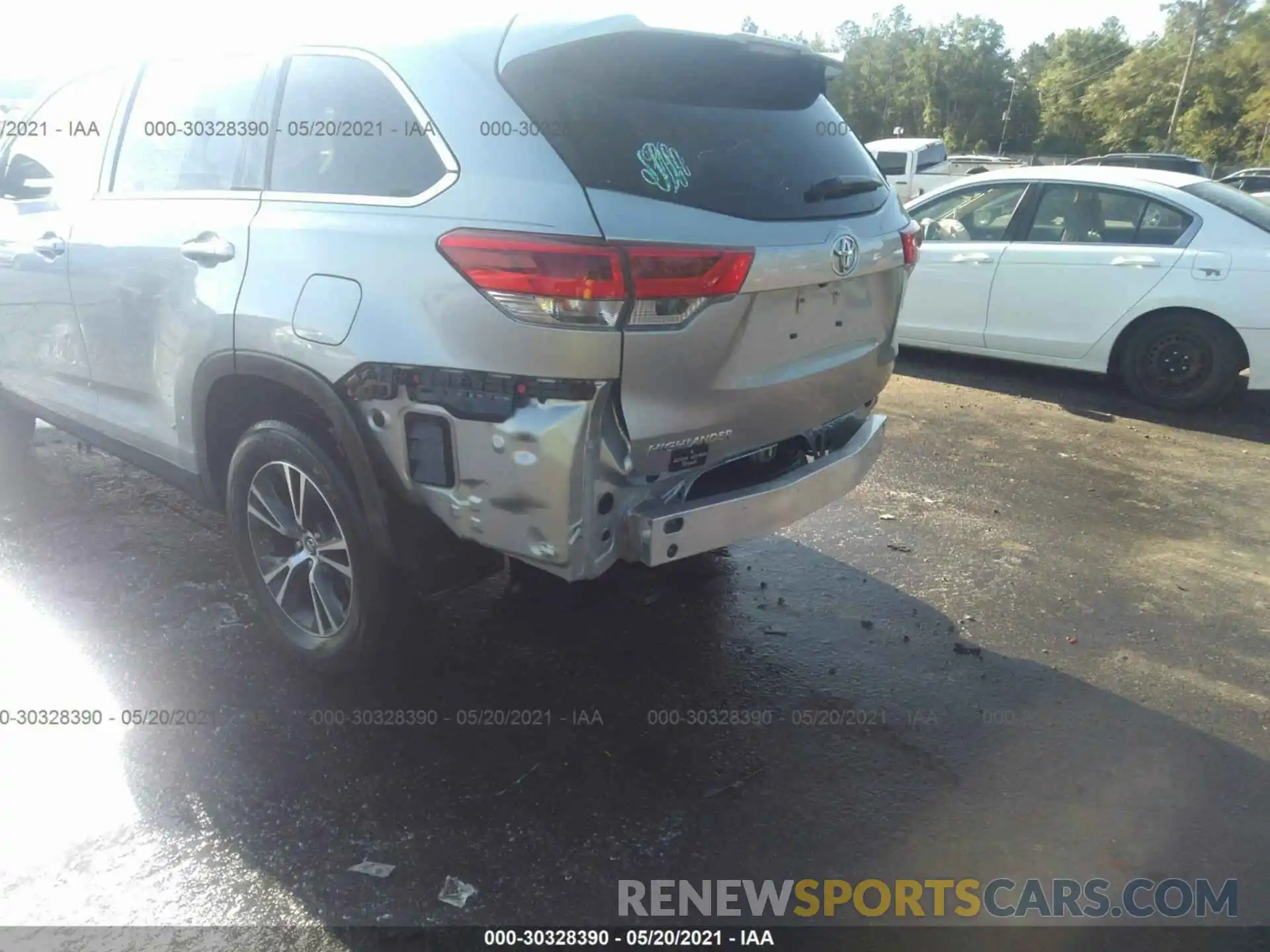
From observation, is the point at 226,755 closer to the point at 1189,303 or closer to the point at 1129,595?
the point at 1129,595

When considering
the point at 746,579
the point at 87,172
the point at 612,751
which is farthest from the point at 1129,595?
the point at 87,172

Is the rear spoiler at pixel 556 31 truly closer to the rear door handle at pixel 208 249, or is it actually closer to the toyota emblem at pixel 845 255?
the toyota emblem at pixel 845 255

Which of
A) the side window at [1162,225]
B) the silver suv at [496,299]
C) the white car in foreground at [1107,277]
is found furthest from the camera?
the side window at [1162,225]

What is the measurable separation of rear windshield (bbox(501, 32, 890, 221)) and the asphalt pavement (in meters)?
1.58

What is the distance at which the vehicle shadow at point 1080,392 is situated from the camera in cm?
651

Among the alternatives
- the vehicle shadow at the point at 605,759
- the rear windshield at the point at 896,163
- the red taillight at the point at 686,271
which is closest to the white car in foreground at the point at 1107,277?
the vehicle shadow at the point at 605,759

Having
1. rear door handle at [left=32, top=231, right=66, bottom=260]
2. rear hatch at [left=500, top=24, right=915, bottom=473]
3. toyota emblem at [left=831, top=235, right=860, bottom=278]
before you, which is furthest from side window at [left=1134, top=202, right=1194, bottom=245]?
rear door handle at [left=32, top=231, right=66, bottom=260]

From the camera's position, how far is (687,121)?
275 centimetres

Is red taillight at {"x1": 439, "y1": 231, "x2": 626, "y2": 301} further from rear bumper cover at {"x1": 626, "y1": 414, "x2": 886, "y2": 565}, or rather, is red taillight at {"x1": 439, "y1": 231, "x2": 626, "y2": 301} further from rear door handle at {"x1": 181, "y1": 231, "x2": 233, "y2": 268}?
rear door handle at {"x1": 181, "y1": 231, "x2": 233, "y2": 268}

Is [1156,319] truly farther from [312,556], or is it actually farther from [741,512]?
[312,556]

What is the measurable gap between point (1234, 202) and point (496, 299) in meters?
6.33

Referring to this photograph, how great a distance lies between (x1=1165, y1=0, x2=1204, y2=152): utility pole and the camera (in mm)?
51375

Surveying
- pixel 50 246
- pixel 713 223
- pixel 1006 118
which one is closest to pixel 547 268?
pixel 713 223

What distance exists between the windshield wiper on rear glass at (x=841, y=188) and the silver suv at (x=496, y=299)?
0.06 feet
